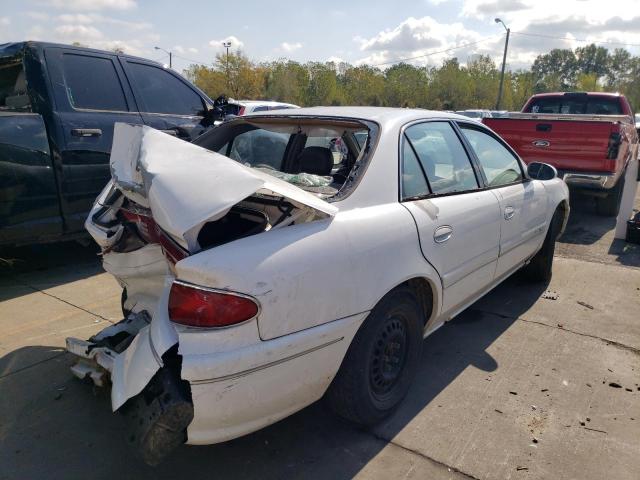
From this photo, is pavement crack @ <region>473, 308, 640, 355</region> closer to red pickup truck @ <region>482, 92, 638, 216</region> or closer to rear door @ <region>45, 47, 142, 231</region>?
red pickup truck @ <region>482, 92, 638, 216</region>

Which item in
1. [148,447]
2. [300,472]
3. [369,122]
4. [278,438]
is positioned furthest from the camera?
[369,122]

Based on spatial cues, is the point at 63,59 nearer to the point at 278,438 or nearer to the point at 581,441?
the point at 278,438

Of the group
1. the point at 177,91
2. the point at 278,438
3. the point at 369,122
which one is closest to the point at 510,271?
the point at 369,122

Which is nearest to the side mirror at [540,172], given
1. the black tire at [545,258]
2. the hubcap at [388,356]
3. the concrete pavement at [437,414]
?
the black tire at [545,258]

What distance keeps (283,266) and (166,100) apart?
4.29m

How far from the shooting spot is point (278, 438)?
263cm

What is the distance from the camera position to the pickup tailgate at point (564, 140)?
656cm

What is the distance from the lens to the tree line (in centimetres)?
A: 4303

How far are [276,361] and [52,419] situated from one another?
4.99ft

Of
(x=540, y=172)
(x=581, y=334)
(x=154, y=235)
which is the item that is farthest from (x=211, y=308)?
(x=540, y=172)

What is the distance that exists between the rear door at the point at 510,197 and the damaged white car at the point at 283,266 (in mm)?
40

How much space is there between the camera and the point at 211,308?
1.93 metres

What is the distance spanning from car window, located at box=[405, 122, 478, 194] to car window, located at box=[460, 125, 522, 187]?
224 mm

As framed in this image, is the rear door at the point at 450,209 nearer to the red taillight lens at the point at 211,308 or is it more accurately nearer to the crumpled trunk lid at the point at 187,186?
the crumpled trunk lid at the point at 187,186
